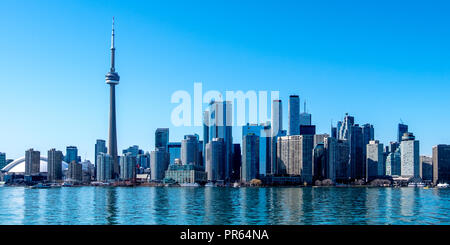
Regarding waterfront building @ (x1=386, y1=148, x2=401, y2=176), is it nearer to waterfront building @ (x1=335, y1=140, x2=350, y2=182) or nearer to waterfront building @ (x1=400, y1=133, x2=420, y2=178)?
waterfront building @ (x1=400, y1=133, x2=420, y2=178)

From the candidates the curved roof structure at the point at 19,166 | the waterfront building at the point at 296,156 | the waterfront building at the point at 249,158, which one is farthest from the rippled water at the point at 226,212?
the curved roof structure at the point at 19,166

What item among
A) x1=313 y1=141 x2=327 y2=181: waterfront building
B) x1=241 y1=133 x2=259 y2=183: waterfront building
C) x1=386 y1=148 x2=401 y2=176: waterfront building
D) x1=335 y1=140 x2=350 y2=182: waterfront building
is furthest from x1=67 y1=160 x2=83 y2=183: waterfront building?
x1=386 y1=148 x2=401 y2=176: waterfront building

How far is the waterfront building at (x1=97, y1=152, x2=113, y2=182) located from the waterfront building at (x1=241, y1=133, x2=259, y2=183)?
155 feet

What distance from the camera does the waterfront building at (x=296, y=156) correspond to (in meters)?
148

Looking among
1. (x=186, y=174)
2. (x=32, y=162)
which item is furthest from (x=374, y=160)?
(x=32, y=162)

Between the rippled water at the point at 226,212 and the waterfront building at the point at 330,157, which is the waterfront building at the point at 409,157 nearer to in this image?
the waterfront building at the point at 330,157

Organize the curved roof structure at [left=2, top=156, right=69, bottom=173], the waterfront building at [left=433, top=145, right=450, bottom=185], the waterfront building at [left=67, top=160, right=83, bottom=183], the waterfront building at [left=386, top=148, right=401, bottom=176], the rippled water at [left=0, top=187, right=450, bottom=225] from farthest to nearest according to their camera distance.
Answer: the curved roof structure at [left=2, top=156, right=69, bottom=173], the waterfront building at [left=67, top=160, right=83, bottom=183], the waterfront building at [left=386, top=148, right=401, bottom=176], the waterfront building at [left=433, top=145, right=450, bottom=185], the rippled water at [left=0, top=187, right=450, bottom=225]

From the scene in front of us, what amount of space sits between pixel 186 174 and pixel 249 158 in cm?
1979

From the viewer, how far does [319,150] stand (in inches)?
6083

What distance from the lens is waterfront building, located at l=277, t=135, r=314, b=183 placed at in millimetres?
148125

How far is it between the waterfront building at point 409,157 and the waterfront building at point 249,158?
49103 millimetres

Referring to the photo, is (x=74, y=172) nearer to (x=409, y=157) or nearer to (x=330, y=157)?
(x=330, y=157)
